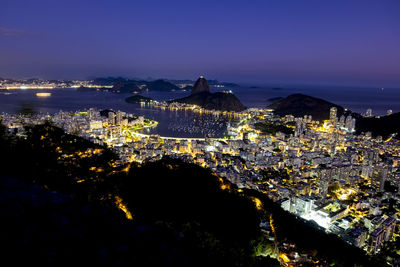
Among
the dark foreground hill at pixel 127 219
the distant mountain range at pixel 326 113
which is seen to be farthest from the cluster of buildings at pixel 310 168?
the distant mountain range at pixel 326 113

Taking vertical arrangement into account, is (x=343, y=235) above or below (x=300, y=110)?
below

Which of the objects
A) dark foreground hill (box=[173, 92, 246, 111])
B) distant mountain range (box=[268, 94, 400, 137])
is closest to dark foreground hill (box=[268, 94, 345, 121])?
distant mountain range (box=[268, 94, 400, 137])

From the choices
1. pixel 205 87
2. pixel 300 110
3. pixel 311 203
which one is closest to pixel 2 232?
pixel 311 203

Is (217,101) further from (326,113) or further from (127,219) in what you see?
(127,219)

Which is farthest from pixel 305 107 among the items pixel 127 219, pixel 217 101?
pixel 127 219

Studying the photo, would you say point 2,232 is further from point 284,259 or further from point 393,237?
point 393,237

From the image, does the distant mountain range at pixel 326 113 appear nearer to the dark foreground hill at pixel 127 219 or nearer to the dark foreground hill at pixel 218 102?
the dark foreground hill at pixel 218 102
